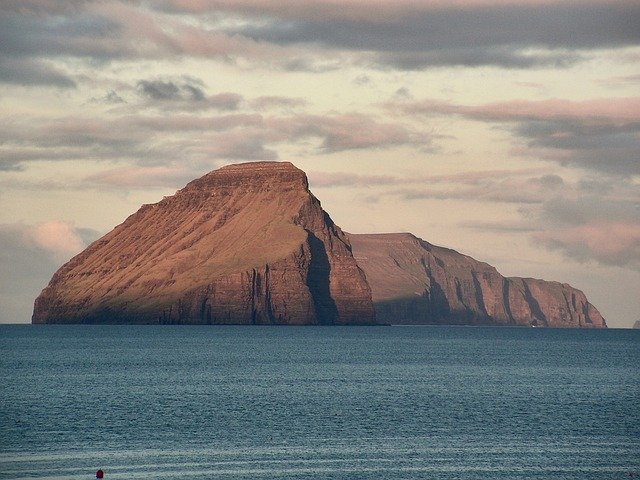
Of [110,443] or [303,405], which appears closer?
[110,443]

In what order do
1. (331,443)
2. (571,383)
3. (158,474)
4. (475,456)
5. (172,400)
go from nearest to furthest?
(158,474)
(475,456)
(331,443)
(172,400)
(571,383)

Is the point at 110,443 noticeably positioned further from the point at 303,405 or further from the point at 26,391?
the point at 26,391

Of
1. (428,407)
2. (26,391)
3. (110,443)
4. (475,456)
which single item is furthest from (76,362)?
(475,456)

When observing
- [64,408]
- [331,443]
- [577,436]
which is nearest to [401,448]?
[331,443]

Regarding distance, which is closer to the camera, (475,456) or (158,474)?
(158,474)

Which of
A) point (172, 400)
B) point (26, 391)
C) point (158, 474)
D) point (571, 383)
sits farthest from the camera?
point (571, 383)

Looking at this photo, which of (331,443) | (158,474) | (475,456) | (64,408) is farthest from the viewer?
(64,408)

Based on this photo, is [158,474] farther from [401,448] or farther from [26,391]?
[26,391]

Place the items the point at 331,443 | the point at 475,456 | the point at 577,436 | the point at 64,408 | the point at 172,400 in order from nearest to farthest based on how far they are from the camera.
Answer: the point at 475,456 → the point at 331,443 → the point at 577,436 → the point at 64,408 → the point at 172,400
